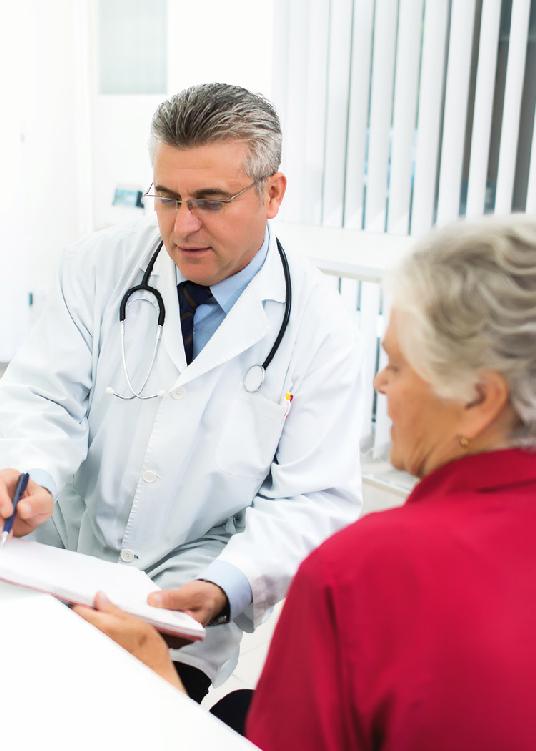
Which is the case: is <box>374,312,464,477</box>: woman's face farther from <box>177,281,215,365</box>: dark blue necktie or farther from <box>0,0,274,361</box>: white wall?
<box>0,0,274,361</box>: white wall

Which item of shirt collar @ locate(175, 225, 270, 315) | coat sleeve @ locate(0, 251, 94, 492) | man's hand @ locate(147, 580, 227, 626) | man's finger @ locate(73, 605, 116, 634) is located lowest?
man's hand @ locate(147, 580, 227, 626)

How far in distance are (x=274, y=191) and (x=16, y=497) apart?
672mm

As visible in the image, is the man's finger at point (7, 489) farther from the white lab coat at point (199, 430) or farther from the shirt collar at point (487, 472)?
the shirt collar at point (487, 472)

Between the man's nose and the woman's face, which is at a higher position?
the man's nose

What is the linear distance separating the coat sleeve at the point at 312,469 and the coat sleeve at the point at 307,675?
57 centimetres

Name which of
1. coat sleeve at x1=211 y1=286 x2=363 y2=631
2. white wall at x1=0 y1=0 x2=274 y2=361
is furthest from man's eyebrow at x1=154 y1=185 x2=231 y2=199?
white wall at x1=0 y1=0 x2=274 y2=361

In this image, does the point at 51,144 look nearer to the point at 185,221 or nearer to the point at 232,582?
the point at 185,221

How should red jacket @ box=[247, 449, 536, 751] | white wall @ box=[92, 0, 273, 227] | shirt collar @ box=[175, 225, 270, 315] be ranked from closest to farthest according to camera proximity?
red jacket @ box=[247, 449, 536, 751] → shirt collar @ box=[175, 225, 270, 315] → white wall @ box=[92, 0, 273, 227]

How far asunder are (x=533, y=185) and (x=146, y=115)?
6.18ft

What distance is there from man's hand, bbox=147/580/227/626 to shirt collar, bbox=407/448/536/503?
52 centimetres

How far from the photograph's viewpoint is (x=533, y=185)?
214cm

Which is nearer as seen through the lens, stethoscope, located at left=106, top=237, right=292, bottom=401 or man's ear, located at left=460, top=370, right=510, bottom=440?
man's ear, located at left=460, top=370, right=510, bottom=440

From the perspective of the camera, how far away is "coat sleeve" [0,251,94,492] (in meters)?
1.32

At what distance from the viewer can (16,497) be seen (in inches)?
44.6
